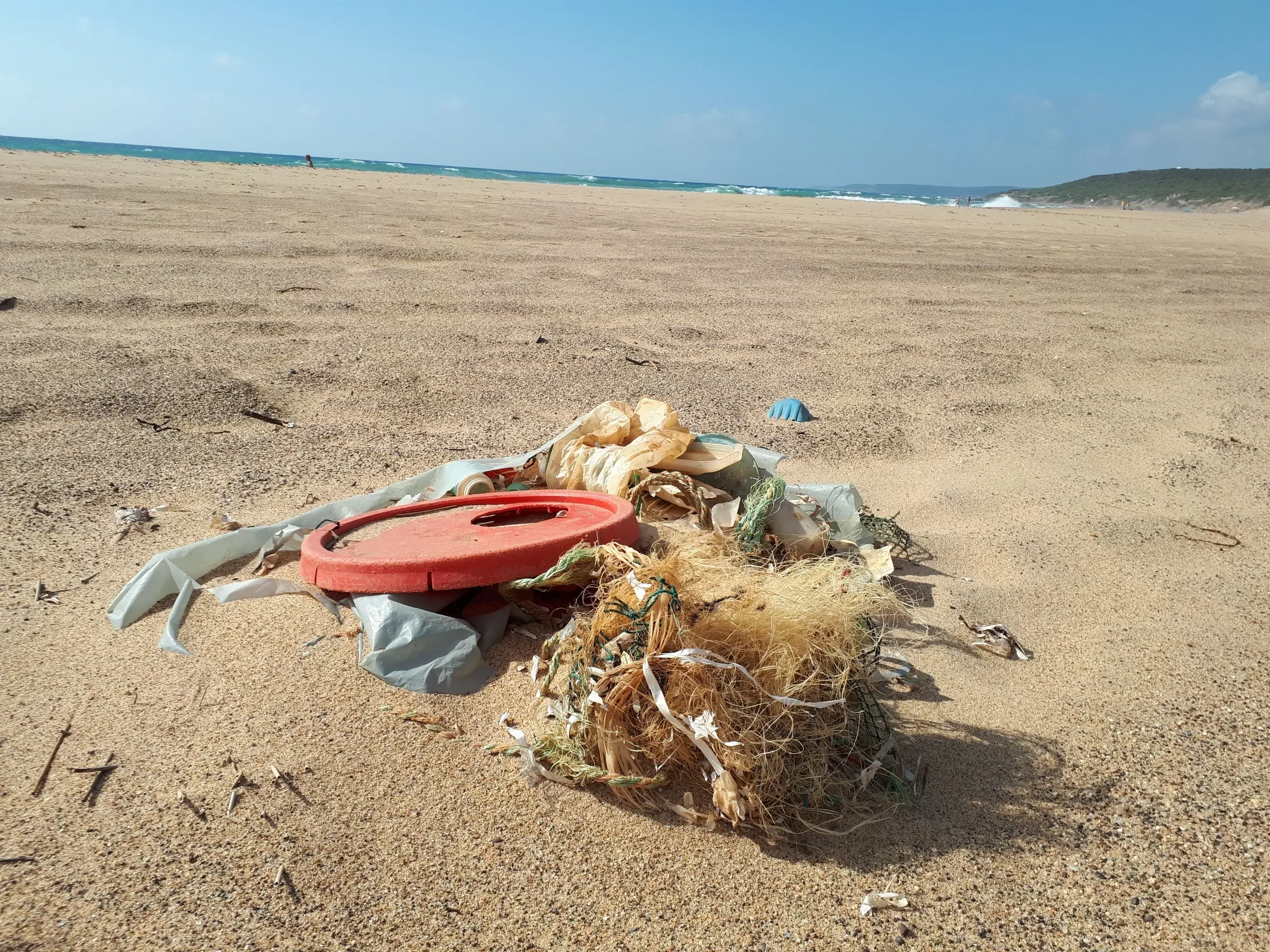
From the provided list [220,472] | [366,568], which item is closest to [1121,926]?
[366,568]

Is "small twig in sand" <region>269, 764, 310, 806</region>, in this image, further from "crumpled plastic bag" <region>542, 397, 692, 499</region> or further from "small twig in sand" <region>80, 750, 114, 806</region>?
"crumpled plastic bag" <region>542, 397, 692, 499</region>

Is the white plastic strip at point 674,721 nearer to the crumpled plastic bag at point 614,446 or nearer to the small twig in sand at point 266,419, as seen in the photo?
the crumpled plastic bag at point 614,446

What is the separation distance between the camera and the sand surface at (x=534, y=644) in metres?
1.53

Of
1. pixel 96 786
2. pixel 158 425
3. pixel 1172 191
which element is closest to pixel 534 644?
pixel 96 786

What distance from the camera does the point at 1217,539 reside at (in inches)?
125

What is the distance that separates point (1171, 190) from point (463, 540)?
48.6 metres

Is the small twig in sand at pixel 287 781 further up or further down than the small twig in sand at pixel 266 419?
further down

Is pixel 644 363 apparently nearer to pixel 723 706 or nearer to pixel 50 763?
pixel 723 706

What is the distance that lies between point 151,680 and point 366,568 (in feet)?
1.82

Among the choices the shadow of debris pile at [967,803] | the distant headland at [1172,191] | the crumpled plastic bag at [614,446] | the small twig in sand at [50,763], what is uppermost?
the distant headland at [1172,191]

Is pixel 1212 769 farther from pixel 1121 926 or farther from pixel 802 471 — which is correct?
pixel 802 471

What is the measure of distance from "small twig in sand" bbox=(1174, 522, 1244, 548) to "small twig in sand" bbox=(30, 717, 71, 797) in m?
3.59

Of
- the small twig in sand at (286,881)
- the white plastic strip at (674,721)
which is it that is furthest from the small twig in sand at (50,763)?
the white plastic strip at (674,721)

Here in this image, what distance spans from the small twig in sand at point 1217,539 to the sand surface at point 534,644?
41 millimetres
